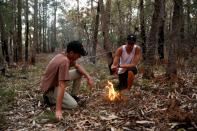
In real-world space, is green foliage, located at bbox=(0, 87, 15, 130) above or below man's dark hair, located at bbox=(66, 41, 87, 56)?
below

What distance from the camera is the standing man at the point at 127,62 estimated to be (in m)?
8.00

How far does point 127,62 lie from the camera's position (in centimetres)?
830

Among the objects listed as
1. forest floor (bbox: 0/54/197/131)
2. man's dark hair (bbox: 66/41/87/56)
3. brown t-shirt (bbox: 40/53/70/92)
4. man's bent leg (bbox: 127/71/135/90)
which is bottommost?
forest floor (bbox: 0/54/197/131)

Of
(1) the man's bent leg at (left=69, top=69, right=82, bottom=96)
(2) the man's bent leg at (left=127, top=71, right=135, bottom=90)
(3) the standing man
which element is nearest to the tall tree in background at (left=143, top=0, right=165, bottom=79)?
(3) the standing man

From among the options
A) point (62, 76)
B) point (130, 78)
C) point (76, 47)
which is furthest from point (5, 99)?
point (130, 78)

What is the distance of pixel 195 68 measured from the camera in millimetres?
10844

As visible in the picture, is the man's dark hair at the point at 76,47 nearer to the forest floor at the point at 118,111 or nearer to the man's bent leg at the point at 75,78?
the man's bent leg at the point at 75,78

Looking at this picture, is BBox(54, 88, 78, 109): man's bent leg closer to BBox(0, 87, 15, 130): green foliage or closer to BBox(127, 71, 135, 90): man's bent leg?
BBox(0, 87, 15, 130): green foliage

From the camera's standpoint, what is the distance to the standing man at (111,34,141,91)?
800cm

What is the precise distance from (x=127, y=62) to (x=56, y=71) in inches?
88.8

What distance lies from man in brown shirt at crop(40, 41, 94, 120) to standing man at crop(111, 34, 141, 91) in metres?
1.25

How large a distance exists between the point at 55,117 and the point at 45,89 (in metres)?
1.10

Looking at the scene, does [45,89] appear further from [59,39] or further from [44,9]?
[59,39]

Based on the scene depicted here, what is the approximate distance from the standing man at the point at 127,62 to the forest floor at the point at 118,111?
0.33 m
